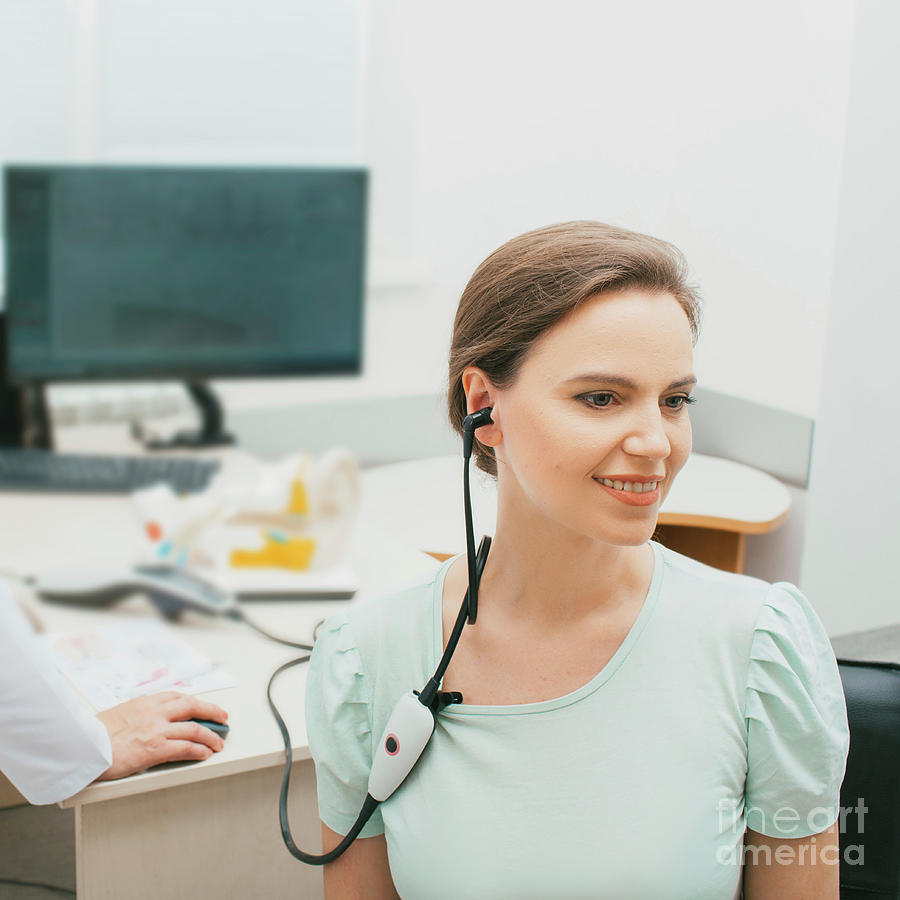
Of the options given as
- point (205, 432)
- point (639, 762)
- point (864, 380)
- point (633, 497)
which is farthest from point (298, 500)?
point (864, 380)

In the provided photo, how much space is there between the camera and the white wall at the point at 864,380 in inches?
55.7

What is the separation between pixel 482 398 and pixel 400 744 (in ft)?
0.77

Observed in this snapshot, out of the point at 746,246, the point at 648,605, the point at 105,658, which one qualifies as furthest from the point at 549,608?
the point at 746,246

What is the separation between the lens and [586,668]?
76 centimetres

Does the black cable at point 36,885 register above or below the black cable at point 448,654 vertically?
below

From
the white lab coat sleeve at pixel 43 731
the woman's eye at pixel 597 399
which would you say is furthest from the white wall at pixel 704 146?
the white lab coat sleeve at pixel 43 731

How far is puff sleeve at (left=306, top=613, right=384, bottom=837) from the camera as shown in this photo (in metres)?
0.77

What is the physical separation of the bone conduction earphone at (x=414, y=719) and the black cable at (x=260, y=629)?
21 mm

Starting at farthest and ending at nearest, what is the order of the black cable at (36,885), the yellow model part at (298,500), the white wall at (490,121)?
the black cable at (36,885), the yellow model part at (298,500), the white wall at (490,121)

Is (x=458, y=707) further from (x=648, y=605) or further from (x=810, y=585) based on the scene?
(x=810, y=585)

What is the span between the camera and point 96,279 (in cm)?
40

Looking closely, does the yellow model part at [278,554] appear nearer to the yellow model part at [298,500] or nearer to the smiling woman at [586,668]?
the yellow model part at [298,500]

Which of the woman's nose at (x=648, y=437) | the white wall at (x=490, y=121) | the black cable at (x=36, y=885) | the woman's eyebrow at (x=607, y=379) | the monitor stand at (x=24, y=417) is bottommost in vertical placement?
the black cable at (x=36, y=885)

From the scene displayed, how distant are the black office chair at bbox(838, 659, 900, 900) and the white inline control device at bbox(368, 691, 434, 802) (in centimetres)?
30
